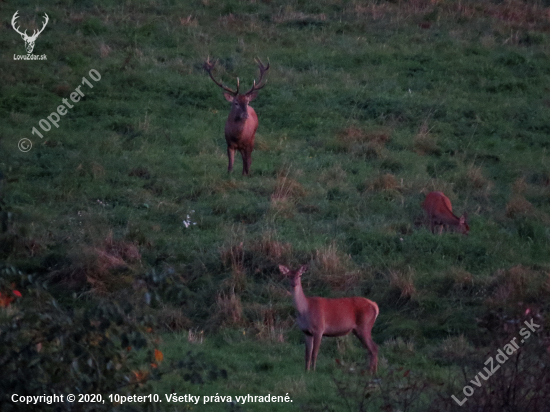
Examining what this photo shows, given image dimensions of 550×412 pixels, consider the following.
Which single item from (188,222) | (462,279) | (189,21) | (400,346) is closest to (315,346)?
(400,346)

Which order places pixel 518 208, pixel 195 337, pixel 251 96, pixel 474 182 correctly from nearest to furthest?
1. pixel 195 337
2. pixel 518 208
3. pixel 474 182
4. pixel 251 96

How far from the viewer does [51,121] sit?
14.1 metres

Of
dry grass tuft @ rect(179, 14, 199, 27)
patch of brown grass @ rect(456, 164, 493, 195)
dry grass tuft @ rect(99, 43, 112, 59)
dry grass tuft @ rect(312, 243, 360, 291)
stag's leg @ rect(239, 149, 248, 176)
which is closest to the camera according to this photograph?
dry grass tuft @ rect(312, 243, 360, 291)

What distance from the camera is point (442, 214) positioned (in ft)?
36.3

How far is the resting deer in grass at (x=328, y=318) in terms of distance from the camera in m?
7.39

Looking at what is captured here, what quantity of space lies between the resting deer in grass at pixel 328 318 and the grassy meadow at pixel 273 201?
23cm

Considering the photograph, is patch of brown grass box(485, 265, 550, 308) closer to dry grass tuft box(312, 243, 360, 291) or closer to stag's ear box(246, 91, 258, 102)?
dry grass tuft box(312, 243, 360, 291)

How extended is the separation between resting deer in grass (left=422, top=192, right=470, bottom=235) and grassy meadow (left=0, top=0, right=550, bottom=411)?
154 mm

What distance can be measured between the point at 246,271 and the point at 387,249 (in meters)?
1.68

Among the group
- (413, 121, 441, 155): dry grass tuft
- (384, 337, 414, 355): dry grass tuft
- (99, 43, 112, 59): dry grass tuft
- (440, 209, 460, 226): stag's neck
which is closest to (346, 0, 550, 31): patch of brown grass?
(99, 43, 112, 59): dry grass tuft

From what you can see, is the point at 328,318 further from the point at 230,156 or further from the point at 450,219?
the point at 230,156

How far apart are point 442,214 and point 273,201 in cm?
205

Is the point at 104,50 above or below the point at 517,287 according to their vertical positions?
below

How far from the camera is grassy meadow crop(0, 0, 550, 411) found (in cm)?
543
